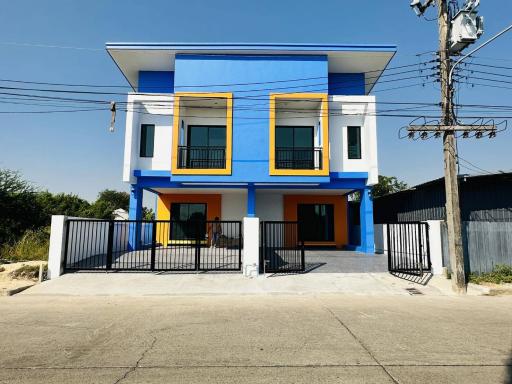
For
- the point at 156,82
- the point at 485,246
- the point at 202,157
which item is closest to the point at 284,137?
the point at 202,157

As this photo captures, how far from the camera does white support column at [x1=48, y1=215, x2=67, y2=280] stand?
36.8 ft

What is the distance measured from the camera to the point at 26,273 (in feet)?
36.4

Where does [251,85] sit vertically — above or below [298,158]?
above

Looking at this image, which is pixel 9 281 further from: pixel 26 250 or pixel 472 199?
pixel 472 199

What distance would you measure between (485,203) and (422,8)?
28.3ft

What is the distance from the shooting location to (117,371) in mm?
4188

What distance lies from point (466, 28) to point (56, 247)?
1474cm

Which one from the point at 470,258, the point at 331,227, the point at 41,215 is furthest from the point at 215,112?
the point at 470,258

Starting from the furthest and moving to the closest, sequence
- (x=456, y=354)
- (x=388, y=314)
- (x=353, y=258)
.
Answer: (x=353, y=258) → (x=388, y=314) → (x=456, y=354)

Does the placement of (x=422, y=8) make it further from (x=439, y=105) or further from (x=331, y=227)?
(x=331, y=227)

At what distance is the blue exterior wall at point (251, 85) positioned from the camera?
17156 millimetres

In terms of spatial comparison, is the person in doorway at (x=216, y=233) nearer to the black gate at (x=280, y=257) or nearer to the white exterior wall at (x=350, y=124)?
the black gate at (x=280, y=257)

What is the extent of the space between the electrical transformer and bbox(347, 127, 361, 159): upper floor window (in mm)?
8098

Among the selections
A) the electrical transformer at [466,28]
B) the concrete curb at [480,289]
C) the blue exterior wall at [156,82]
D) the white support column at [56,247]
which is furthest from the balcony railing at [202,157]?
the concrete curb at [480,289]
